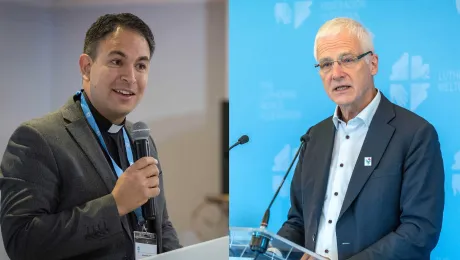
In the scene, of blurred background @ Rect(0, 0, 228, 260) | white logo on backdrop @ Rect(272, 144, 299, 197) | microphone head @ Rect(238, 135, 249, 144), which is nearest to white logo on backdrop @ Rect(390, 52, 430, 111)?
white logo on backdrop @ Rect(272, 144, 299, 197)

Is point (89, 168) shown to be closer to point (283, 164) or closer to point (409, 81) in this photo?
point (283, 164)

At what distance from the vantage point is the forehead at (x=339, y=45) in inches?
91.3

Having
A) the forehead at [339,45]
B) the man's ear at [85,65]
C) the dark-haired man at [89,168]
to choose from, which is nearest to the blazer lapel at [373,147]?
the forehead at [339,45]

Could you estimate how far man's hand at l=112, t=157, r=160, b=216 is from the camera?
58.9 inches

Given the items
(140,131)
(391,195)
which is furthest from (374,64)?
(140,131)

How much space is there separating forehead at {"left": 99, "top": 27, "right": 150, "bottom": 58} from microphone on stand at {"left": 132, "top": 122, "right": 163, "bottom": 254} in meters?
0.23

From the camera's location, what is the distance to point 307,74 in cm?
243

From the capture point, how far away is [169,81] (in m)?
1.78

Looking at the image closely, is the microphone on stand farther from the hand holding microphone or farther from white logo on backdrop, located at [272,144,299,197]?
white logo on backdrop, located at [272,144,299,197]

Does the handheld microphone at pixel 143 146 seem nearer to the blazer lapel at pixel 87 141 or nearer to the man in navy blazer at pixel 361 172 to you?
the blazer lapel at pixel 87 141

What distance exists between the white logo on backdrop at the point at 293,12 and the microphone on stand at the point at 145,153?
112cm

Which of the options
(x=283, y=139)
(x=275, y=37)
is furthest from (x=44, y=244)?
(x=275, y=37)

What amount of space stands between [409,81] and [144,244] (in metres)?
1.42

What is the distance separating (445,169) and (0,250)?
71.0 inches
